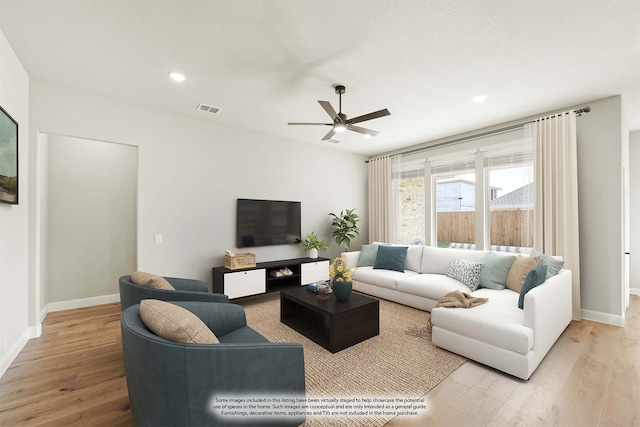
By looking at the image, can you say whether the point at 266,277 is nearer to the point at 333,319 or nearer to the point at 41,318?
the point at 333,319

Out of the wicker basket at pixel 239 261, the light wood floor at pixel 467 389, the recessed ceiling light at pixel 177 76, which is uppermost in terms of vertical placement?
the recessed ceiling light at pixel 177 76

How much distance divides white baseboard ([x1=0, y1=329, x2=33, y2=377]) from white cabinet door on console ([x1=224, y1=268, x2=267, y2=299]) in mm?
1959

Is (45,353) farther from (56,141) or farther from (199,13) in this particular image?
(199,13)

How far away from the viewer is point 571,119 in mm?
3539

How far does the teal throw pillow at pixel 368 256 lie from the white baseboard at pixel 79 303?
3.90 metres

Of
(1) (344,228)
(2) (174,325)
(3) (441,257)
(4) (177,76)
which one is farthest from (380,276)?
(4) (177,76)

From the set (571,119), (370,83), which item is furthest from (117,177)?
(571,119)

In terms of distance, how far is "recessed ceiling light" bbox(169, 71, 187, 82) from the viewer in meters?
2.85

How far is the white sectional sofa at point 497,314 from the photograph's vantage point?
2236 millimetres

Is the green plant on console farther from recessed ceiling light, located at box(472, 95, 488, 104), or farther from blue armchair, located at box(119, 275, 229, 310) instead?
recessed ceiling light, located at box(472, 95, 488, 104)

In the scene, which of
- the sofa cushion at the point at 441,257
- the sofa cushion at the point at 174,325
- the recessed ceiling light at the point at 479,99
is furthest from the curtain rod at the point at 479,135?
the sofa cushion at the point at 174,325

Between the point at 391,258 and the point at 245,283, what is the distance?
233 centimetres

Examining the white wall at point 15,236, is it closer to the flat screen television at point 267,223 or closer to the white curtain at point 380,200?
the flat screen television at point 267,223

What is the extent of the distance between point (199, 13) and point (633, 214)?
6.61 metres
